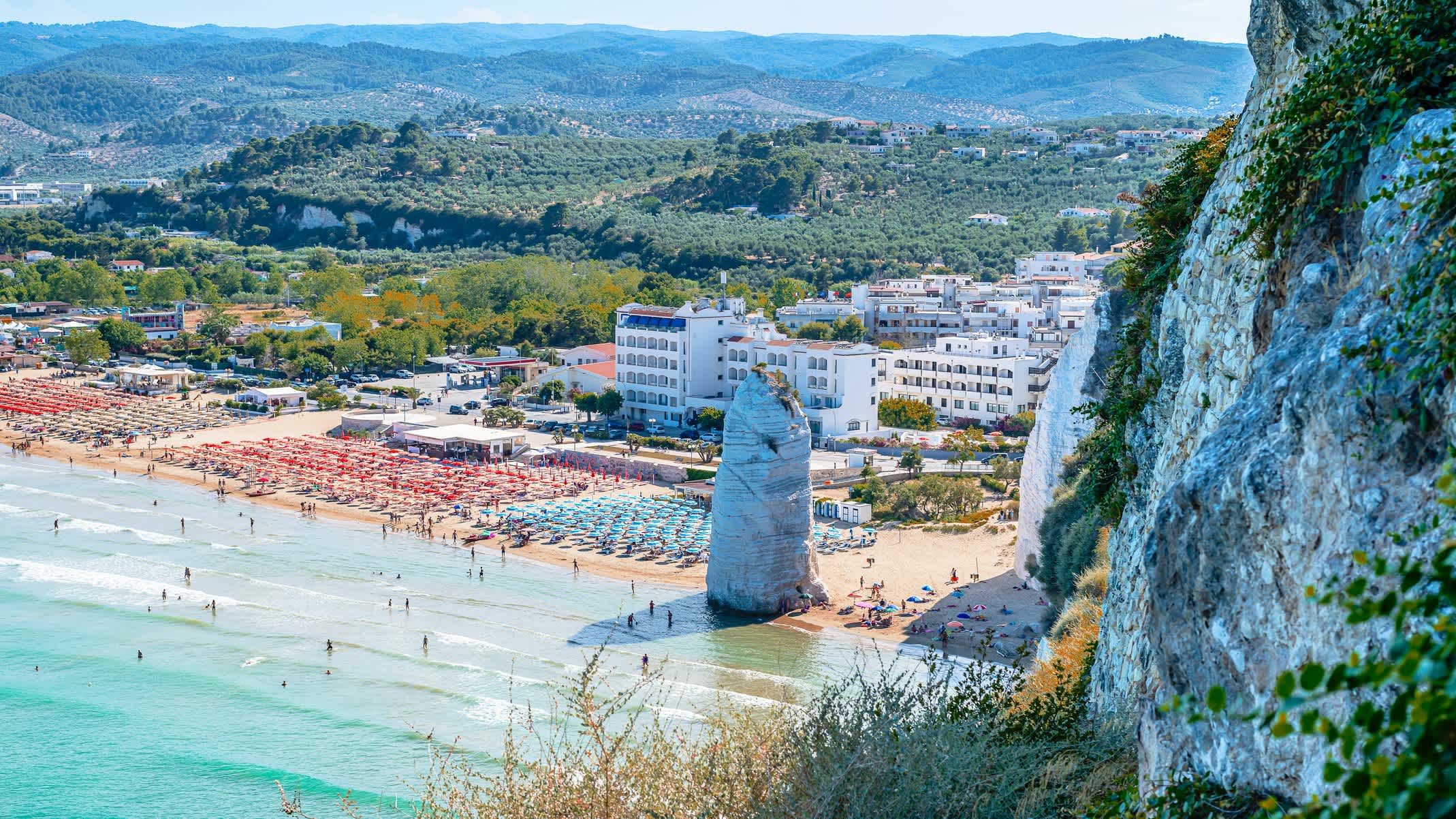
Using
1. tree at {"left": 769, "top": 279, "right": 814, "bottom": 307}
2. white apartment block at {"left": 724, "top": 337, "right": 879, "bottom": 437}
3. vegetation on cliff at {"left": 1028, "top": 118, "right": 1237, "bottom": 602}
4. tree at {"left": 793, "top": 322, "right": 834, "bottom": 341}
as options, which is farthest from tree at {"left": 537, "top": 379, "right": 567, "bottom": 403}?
vegetation on cliff at {"left": 1028, "top": 118, "right": 1237, "bottom": 602}

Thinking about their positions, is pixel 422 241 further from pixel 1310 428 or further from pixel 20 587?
pixel 1310 428

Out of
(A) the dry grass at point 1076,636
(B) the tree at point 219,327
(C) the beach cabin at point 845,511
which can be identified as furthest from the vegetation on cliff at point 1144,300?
(B) the tree at point 219,327

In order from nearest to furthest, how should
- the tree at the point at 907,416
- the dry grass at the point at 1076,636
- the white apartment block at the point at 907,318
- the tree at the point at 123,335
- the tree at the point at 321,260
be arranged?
the dry grass at the point at 1076,636 < the tree at the point at 907,416 < the white apartment block at the point at 907,318 < the tree at the point at 123,335 < the tree at the point at 321,260

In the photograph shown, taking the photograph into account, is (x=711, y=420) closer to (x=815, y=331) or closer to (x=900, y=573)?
(x=815, y=331)

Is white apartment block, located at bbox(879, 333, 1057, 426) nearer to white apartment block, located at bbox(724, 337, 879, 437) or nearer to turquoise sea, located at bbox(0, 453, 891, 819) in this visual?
white apartment block, located at bbox(724, 337, 879, 437)

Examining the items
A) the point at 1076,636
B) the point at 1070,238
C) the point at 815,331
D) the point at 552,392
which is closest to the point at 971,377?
the point at 815,331

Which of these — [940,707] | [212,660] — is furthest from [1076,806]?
[212,660]

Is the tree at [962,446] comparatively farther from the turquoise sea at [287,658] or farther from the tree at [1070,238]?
the tree at [1070,238]
